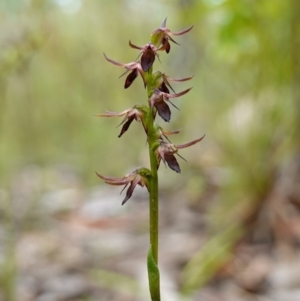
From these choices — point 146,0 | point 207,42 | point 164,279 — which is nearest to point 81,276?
point 164,279

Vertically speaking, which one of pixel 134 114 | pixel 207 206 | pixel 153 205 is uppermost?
pixel 207 206

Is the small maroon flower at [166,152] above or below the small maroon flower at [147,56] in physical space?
below

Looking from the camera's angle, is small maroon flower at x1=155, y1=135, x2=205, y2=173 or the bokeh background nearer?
small maroon flower at x1=155, y1=135, x2=205, y2=173

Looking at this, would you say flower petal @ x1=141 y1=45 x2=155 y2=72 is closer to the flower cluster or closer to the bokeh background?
the flower cluster

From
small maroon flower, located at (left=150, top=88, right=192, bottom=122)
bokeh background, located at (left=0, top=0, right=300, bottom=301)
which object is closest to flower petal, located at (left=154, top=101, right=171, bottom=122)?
small maroon flower, located at (left=150, top=88, right=192, bottom=122)

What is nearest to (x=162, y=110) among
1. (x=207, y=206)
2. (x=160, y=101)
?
(x=160, y=101)

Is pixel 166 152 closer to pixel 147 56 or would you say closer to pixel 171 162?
pixel 171 162

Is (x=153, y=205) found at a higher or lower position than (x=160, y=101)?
lower

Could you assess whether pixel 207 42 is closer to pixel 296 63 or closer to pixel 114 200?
pixel 114 200

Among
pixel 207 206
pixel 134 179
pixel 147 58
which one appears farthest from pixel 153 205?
pixel 207 206

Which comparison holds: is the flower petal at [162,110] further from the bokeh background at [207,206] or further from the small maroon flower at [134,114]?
the bokeh background at [207,206]

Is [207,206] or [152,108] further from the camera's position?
[207,206]

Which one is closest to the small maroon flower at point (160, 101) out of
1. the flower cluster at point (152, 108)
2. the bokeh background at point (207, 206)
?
the flower cluster at point (152, 108)
